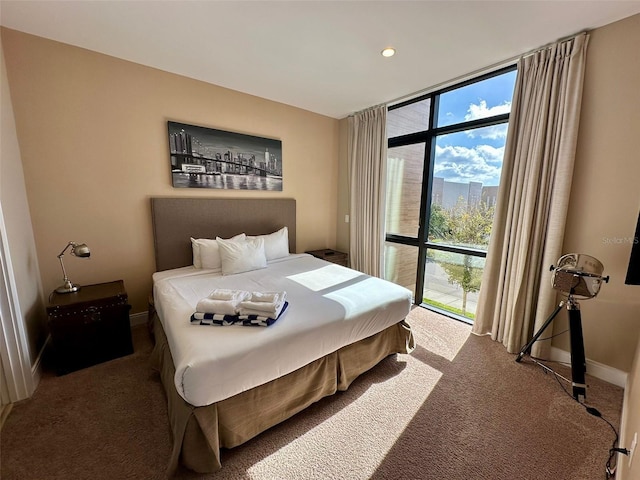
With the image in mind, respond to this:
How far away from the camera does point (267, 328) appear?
5.06 ft

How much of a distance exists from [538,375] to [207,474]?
2.44 m

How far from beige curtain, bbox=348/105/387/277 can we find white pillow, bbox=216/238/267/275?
1551mm

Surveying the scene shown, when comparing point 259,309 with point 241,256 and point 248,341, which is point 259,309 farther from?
point 241,256

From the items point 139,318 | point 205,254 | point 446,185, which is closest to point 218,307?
point 205,254

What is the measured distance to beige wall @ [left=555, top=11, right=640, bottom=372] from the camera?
180 cm

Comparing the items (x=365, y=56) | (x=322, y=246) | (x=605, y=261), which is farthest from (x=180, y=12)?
(x=605, y=261)

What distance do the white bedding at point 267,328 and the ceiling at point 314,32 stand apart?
1998mm

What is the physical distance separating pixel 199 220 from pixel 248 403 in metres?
2.07

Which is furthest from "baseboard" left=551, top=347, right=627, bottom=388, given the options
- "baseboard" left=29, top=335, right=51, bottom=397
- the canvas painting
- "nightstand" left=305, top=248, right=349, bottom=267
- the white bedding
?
"baseboard" left=29, top=335, right=51, bottom=397

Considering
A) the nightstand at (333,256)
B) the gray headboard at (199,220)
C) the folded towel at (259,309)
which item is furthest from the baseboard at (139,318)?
the nightstand at (333,256)

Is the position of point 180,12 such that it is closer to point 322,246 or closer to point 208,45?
point 208,45

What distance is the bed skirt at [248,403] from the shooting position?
1260 millimetres

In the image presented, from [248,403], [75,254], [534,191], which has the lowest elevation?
[248,403]

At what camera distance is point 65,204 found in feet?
7.43
